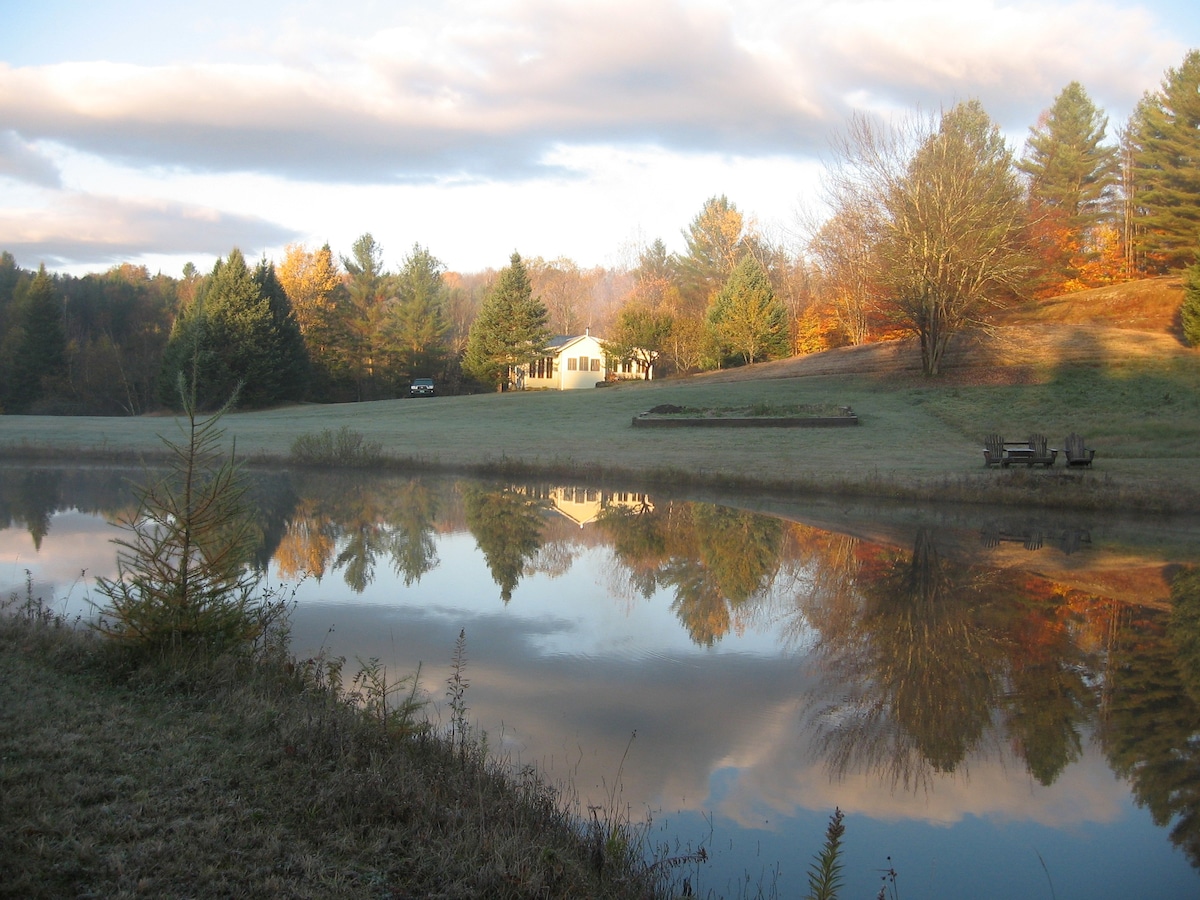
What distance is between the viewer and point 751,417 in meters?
37.3

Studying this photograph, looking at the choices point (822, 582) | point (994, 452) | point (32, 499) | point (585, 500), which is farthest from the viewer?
point (994, 452)

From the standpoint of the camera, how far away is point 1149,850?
6207 millimetres

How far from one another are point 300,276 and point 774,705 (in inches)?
2794

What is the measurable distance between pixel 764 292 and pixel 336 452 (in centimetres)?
4006

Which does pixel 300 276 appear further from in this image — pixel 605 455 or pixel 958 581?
pixel 958 581

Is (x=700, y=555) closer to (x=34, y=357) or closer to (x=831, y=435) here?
(x=831, y=435)

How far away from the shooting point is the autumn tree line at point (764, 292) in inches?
1702

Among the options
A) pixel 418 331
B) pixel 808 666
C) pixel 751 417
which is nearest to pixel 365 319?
pixel 418 331

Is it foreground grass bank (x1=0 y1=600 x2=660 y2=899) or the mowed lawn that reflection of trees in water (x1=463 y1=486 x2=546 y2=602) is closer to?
the mowed lawn

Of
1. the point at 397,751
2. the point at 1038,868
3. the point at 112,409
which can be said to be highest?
the point at 112,409

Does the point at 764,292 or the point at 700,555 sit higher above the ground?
the point at 764,292

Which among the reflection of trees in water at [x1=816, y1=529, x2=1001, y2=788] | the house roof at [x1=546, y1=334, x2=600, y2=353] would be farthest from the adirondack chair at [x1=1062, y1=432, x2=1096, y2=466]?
the house roof at [x1=546, y1=334, x2=600, y2=353]

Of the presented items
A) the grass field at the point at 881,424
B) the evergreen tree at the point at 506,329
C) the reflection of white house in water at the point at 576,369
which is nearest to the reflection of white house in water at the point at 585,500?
the grass field at the point at 881,424

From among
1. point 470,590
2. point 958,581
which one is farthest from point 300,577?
point 958,581
